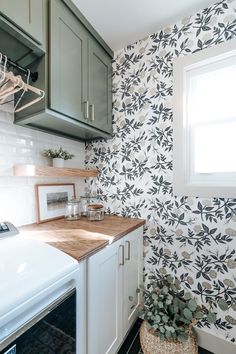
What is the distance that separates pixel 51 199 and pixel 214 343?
5.15 ft

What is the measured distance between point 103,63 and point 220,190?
1.40 metres

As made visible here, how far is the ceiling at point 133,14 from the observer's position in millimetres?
1274

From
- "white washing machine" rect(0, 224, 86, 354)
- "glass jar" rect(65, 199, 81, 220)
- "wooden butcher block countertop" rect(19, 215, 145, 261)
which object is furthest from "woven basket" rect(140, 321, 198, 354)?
"glass jar" rect(65, 199, 81, 220)

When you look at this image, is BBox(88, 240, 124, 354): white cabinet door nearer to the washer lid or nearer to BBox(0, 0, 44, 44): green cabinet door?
the washer lid

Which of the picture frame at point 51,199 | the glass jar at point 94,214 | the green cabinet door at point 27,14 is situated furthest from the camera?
the glass jar at point 94,214

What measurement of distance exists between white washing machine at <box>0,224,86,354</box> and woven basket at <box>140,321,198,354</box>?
1.66ft

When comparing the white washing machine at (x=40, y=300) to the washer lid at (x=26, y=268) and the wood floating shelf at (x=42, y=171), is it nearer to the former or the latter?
the washer lid at (x=26, y=268)

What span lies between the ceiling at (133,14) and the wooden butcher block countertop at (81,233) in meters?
1.53

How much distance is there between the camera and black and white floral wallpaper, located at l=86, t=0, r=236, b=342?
1270mm

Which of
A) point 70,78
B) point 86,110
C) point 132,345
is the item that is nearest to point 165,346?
point 132,345

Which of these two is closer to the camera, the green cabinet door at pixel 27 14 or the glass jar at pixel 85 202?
the green cabinet door at pixel 27 14

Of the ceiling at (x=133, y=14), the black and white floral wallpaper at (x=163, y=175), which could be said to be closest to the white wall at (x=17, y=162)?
the black and white floral wallpaper at (x=163, y=175)

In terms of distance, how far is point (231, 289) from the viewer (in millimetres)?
1246

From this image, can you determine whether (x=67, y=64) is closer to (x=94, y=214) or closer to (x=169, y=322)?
(x=94, y=214)
